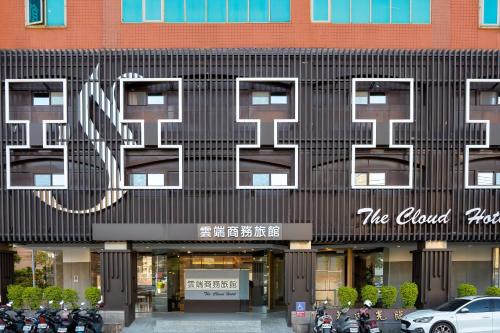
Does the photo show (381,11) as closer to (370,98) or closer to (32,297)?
(370,98)

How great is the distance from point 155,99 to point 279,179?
5570 mm

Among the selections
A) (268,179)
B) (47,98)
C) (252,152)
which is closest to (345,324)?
(268,179)

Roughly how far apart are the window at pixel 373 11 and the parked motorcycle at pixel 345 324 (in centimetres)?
1109

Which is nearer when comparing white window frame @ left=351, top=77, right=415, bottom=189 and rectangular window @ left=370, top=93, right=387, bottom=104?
white window frame @ left=351, top=77, right=415, bottom=189

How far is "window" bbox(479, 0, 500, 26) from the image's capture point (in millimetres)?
17062

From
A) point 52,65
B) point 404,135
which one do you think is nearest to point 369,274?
point 404,135

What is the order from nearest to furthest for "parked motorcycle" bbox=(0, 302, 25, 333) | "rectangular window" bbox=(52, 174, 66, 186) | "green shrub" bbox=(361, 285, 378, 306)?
"parked motorcycle" bbox=(0, 302, 25, 333) < "green shrub" bbox=(361, 285, 378, 306) < "rectangular window" bbox=(52, 174, 66, 186)

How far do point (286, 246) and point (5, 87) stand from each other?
1190cm

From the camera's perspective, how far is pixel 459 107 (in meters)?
15.8

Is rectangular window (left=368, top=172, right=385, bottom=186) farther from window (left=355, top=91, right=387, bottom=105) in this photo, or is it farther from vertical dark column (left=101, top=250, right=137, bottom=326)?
vertical dark column (left=101, top=250, right=137, bottom=326)

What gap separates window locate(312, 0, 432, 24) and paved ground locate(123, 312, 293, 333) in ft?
38.9

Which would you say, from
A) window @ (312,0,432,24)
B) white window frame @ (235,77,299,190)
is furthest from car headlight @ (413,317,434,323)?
window @ (312,0,432,24)

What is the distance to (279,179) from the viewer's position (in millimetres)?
15852

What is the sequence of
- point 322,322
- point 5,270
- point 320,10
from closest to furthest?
point 322,322 → point 5,270 → point 320,10
